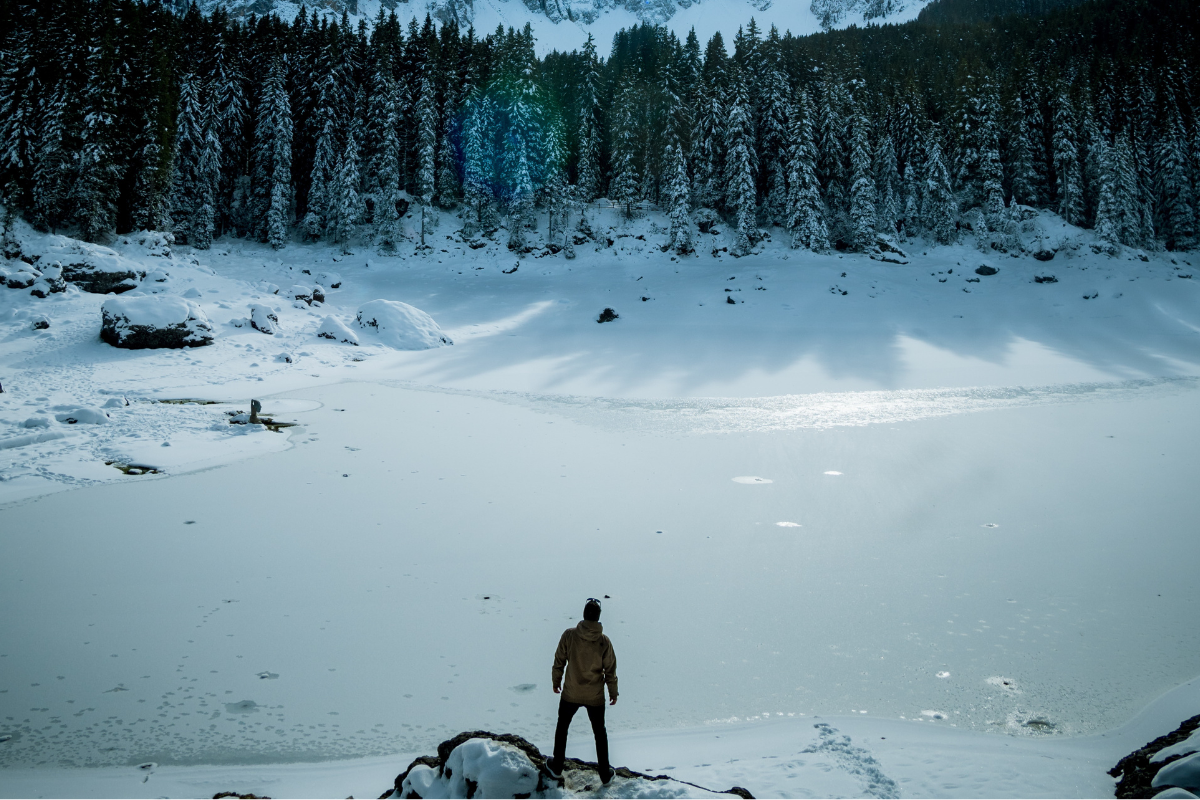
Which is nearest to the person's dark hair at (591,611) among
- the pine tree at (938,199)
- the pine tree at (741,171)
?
the pine tree at (741,171)

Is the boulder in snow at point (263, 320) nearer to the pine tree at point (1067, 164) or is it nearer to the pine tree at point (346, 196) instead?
the pine tree at point (346, 196)

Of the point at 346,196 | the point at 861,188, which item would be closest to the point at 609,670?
the point at 346,196

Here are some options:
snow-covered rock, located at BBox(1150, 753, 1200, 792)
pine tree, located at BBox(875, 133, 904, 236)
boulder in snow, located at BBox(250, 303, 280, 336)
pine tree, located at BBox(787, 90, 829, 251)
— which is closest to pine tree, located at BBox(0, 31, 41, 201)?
boulder in snow, located at BBox(250, 303, 280, 336)

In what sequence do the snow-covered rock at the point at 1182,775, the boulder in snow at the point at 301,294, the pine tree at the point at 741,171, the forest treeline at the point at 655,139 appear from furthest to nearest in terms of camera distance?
the pine tree at the point at 741,171, the forest treeline at the point at 655,139, the boulder in snow at the point at 301,294, the snow-covered rock at the point at 1182,775

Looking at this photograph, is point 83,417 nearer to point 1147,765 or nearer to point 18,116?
point 1147,765

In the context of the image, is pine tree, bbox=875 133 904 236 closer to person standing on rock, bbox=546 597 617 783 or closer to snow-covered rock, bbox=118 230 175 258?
snow-covered rock, bbox=118 230 175 258

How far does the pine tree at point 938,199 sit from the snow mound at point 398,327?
123ft

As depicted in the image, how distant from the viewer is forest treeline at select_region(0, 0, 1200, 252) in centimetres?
4381

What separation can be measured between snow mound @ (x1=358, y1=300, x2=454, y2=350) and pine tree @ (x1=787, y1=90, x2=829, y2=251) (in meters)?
28.4

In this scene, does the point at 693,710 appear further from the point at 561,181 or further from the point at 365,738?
the point at 561,181

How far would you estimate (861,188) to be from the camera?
43688mm

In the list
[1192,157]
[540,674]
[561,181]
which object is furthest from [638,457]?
[1192,157]

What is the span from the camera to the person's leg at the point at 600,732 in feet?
12.7

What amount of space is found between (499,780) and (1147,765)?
4201 mm
